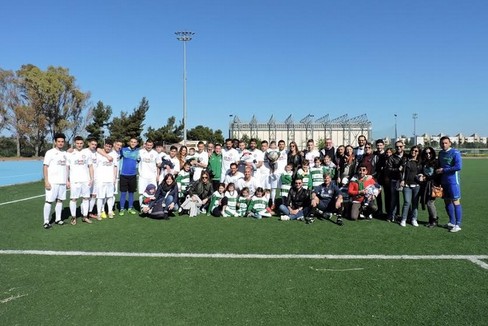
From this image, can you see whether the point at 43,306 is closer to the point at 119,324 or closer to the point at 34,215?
the point at 119,324

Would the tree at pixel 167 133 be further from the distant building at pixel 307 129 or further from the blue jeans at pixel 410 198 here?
the blue jeans at pixel 410 198

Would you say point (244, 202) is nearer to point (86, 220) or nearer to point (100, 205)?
point (100, 205)

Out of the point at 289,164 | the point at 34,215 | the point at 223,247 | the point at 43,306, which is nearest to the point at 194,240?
the point at 223,247

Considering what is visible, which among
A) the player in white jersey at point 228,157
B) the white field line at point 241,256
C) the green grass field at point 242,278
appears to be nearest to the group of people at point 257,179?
the player in white jersey at point 228,157

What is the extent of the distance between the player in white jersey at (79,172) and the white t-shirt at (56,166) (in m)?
0.18

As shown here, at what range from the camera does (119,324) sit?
10.4ft

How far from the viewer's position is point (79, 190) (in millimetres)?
7223

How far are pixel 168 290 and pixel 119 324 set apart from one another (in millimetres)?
778

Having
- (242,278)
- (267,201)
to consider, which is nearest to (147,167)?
(267,201)

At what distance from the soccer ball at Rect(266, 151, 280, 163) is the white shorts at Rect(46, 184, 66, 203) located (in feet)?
15.6

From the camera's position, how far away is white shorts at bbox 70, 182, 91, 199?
716cm

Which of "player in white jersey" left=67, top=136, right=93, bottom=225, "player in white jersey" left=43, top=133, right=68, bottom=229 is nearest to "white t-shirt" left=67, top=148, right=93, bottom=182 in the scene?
"player in white jersey" left=67, top=136, right=93, bottom=225

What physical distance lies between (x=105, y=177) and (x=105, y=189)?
28 cm

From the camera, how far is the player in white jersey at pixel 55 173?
673 centimetres
